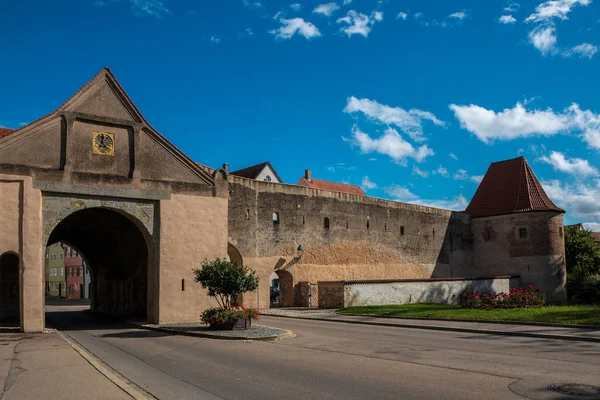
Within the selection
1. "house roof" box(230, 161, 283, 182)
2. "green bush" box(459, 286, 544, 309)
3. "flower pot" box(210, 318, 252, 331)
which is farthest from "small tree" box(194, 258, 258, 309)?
"house roof" box(230, 161, 283, 182)

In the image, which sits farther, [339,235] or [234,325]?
[339,235]

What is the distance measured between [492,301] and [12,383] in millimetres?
21099

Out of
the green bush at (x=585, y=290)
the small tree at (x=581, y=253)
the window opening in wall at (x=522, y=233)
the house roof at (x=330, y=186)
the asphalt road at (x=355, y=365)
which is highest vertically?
the house roof at (x=330, y=186)

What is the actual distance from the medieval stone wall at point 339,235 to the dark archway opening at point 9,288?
432 inches

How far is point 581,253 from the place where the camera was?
49844 mm

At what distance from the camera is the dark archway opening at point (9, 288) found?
24.3 meters

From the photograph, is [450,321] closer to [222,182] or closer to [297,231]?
[222,182]

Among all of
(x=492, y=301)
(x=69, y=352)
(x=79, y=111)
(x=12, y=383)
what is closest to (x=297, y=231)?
(x=492, y=301)

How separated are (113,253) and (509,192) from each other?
33.4m

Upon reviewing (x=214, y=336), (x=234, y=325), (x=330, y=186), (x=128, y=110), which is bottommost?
(x=214, y=336)

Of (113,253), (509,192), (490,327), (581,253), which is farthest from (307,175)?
(490,327)

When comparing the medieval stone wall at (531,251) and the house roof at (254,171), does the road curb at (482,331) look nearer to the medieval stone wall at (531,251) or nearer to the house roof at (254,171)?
the medieval stone wall at (531,251)

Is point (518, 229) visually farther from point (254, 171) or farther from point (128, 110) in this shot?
point (128, 110)

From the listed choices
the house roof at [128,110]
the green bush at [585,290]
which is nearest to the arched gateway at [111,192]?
the house roof at [128,110]
